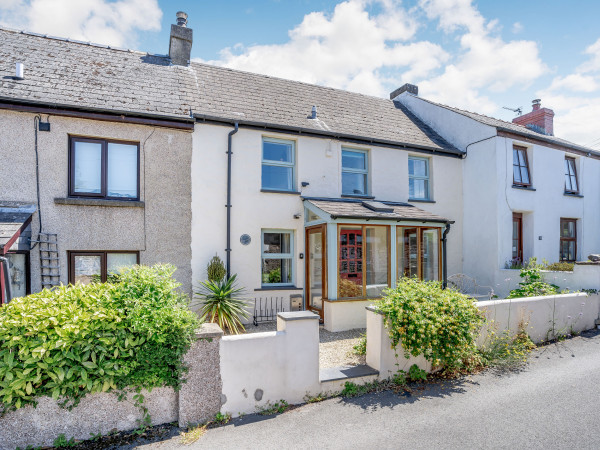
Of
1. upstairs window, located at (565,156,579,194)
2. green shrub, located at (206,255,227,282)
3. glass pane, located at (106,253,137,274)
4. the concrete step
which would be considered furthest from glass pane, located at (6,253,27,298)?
upstairs window, located at (565,156,579,194)

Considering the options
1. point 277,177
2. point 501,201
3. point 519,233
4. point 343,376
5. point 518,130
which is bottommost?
point 343,376

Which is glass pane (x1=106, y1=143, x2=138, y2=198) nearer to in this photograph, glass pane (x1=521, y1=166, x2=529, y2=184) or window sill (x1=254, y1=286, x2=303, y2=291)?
window sill (x1=254, y1=286, x2=303, y2=291)

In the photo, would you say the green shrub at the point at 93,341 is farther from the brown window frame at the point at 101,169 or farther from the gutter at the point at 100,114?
the gutter at the point at 100,114

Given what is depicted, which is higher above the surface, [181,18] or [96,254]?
[181,18]

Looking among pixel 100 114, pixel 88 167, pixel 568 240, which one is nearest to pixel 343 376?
pixel 88 167

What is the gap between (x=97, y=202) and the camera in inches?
310

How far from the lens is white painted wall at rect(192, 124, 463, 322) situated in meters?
8.82

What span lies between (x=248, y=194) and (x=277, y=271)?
233 cm

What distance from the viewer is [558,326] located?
300 inches

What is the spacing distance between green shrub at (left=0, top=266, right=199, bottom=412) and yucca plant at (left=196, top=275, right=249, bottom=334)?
3304 millimetres

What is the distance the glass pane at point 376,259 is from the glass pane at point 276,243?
7.41 ft

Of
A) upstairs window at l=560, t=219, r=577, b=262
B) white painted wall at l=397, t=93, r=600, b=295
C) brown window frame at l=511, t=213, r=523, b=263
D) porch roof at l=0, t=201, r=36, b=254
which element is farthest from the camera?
upstairs window at l=560, t=219, r=577, b=262

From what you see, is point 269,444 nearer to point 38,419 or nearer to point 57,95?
point 38,419

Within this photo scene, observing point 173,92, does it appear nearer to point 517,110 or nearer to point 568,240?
point 568,240
